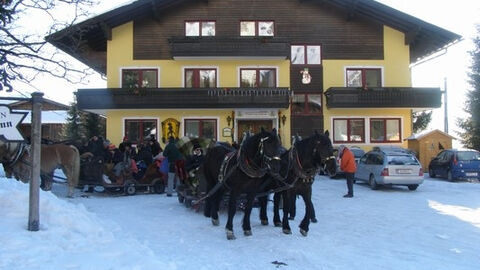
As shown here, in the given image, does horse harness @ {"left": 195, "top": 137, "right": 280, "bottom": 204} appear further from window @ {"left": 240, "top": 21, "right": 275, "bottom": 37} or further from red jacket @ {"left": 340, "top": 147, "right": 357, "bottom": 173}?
window @ {"left": 240, "top": 21, "right": 275, "bottom": 37}

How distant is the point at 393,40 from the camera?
1046 inches

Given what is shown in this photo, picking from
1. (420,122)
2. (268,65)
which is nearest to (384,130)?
(268,65)

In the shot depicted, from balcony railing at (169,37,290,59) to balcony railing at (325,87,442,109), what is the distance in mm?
3686

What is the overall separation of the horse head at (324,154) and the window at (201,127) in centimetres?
1778

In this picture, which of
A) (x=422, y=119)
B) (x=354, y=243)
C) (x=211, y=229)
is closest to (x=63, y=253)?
(x=211, y=229)

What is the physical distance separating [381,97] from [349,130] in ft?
8.59

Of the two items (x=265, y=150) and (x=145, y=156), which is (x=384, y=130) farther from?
(x=265, y=150)

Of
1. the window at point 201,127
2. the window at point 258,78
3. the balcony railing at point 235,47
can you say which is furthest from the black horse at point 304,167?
the window at point 258,78

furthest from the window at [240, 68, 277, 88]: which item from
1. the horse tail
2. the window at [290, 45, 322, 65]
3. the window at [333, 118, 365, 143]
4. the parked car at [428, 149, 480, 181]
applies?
the horse tail

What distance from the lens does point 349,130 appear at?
86.3ft

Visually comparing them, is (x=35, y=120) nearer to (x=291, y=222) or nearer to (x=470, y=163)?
(x=291, y=222)

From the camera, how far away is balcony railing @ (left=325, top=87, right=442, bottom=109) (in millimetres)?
24938

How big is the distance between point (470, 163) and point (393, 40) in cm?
891

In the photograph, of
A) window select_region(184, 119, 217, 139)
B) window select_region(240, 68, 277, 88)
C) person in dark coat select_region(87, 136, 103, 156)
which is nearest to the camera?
person in dark coat select_region(87, 136, 103, 156)
